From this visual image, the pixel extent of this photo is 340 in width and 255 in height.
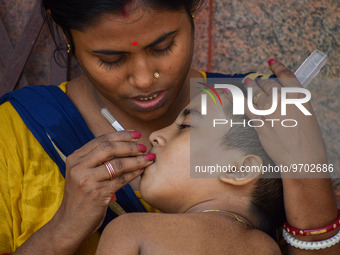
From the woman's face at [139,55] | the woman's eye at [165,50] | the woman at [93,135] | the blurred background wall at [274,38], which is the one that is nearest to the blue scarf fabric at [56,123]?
the woman at [93,135]

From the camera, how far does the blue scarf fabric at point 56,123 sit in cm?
167

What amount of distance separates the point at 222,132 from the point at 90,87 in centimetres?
69

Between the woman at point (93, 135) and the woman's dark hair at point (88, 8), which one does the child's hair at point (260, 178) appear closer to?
the woman at point (93, 135)

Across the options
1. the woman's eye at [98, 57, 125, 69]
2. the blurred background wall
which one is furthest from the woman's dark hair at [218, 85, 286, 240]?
the blurred background wall

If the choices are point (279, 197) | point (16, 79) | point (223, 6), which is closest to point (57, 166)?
point (279, 197)

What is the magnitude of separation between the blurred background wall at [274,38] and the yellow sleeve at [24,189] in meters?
1.10

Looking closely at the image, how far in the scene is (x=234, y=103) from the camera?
5.04 ft

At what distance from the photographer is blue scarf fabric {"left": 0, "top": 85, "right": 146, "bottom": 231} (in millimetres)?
1669

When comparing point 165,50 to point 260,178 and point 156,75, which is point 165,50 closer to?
point 156,75

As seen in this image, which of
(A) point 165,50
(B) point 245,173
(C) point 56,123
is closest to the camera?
(B) point 245,173

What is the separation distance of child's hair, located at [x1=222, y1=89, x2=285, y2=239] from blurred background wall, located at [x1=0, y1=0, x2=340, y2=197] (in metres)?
1.14

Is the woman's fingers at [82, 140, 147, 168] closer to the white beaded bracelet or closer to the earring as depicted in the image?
the earring

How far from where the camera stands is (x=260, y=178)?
1.48 meters

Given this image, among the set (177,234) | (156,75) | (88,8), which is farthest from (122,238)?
(88,8)
